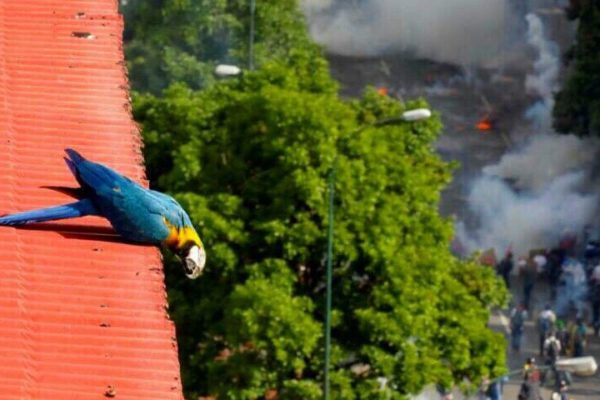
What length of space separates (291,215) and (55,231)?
66.5 ft

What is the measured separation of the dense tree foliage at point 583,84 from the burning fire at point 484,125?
2.54 meters

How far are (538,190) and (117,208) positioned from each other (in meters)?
41.8

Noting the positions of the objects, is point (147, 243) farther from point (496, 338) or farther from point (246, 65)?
point (246, 65)

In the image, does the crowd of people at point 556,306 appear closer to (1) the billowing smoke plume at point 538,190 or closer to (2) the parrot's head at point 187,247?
(1) the billowing smoke plume at point 538,190

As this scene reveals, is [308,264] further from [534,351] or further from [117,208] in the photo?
[117,208]

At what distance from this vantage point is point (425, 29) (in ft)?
195

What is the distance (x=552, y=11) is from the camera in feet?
197

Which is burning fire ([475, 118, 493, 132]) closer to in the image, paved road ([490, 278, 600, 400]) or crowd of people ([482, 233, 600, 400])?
crowd of people ([482, 233, 600, 400])

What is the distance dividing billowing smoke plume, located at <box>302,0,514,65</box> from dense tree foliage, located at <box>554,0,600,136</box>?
15.7 feet

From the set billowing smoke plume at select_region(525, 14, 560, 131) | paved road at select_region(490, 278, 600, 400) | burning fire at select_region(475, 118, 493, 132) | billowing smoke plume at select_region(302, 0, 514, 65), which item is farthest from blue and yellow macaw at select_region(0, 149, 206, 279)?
billowing smoke plume at select_region(302, 0, 514, 65)

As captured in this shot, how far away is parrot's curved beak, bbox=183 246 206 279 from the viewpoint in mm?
12383

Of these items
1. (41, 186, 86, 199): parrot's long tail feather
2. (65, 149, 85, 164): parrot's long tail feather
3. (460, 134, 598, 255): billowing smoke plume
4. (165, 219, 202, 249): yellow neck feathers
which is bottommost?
(460, 134, 598, 255): billowing smoke plume

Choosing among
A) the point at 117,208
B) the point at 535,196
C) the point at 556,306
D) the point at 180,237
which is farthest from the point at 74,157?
the point at 535,196

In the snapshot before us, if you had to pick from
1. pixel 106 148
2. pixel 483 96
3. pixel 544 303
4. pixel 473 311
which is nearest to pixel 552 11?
pixel 483 96
